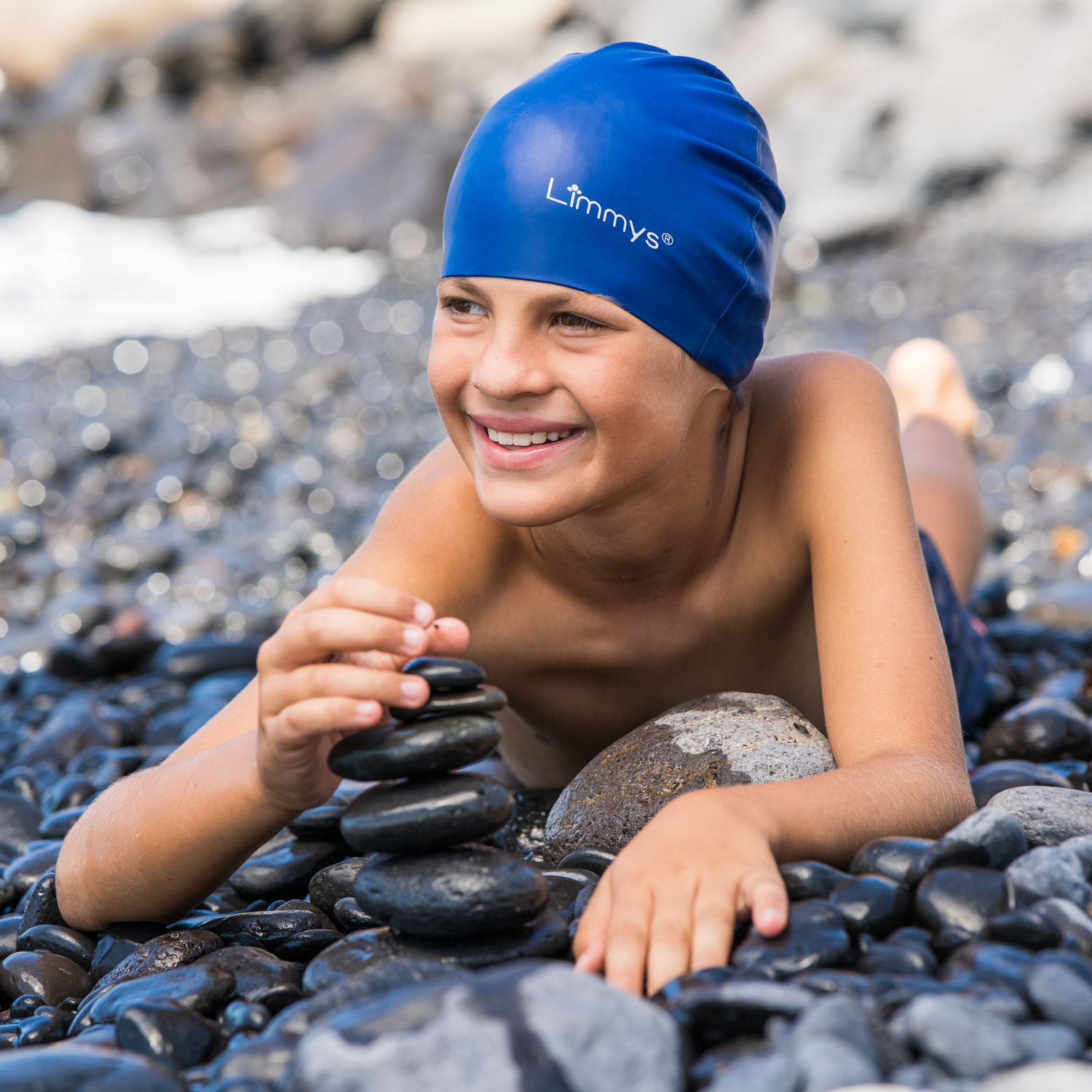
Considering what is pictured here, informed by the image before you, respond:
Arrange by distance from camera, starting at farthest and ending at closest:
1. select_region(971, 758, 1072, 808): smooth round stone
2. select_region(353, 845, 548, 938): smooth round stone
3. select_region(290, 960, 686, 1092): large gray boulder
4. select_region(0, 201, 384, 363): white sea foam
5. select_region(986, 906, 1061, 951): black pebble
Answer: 1. select_region(0, 201, 384, 363): white sea foam
2. select_region(971, 758, 1072, 808): smooth round stone
3. select_region(353, 845, 548, 938): smooth round stone
4. select_region(986, 906, 1061, 951): black pebble
5. select_region(290, 960, 686, 1092): large gray boulder

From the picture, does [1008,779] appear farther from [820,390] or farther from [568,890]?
[568,890]

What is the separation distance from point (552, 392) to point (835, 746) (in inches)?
37.9

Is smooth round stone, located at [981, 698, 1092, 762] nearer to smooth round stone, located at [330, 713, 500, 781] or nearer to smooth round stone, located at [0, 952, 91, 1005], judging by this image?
smooth round stone, located at [330, 713, 500, 781]

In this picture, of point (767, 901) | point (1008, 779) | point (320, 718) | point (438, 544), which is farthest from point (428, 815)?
point (1008, 779)

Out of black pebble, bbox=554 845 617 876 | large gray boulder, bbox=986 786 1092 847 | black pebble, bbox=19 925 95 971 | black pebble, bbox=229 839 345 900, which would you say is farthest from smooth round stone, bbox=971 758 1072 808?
black pebble, bbox=19 925 95 971

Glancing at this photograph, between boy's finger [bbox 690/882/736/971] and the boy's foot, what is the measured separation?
12.9ft

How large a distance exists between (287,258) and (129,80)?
11.2 metres

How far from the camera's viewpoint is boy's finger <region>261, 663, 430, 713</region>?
2008 millimetres

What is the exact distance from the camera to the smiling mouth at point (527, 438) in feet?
8.42

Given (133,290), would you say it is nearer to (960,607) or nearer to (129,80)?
(129,80)

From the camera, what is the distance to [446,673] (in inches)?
80.4

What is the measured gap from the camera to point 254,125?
22609 mm

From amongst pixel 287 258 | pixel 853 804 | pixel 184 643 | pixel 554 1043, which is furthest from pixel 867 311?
pixel 554 1043

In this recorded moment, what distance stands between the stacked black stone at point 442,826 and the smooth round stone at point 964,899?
2.03 ft
